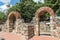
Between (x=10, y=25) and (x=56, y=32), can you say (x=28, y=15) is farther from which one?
(x=56, y=32)

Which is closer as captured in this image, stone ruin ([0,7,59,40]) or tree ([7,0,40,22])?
stone ruin ([0,7,59,40])

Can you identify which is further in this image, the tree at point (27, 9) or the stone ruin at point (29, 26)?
the tree at point (27, 9)

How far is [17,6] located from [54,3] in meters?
9.35

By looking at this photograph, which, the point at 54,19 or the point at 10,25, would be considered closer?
the point at 54,19

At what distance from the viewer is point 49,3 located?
1173 inches

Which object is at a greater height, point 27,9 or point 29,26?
point 27,9

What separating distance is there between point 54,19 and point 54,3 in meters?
17.1

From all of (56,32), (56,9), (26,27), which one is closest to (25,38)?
(26,27)

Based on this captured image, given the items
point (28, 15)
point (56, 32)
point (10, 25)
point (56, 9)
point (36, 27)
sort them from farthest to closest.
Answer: point (28, 15) < point (56, 9) < point (10, 25) < point (36, 27) < point (56, 32)

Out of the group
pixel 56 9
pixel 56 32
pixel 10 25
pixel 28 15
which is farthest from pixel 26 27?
pixel 28 15

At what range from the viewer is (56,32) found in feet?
39.7

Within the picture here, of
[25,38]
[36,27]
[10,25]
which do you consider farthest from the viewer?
[10,25]

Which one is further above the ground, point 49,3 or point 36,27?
point 49,3

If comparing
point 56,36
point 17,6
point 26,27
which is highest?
point 17,6
